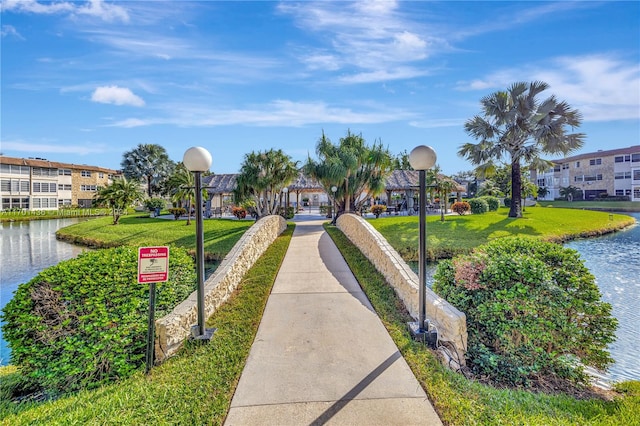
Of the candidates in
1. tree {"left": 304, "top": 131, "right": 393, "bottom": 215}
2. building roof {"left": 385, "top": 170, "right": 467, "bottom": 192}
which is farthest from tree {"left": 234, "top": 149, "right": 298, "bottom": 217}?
building roof {"left": 385, "top": 170, "right": 467, "bottom": 192}

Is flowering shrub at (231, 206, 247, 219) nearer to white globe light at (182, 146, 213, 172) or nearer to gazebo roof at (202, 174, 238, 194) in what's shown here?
gazebo roof at (202, 174, 238, 194)

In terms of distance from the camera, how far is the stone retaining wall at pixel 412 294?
4227mm

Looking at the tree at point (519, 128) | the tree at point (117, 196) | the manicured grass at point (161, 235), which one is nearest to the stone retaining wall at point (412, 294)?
the manicured grass at point (161, 235)

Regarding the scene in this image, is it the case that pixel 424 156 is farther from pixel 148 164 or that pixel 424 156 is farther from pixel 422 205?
pixel 148 164

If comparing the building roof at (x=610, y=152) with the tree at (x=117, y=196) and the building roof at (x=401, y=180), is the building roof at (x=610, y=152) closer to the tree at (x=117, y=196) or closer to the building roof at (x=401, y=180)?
the building roof at (x=401, y=180)

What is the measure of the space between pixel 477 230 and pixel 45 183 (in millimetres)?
54817

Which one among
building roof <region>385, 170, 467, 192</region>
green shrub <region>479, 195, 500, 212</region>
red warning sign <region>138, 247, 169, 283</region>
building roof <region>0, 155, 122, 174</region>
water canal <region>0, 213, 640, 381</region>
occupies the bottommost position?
water canal <region>0, 213, 640, 381</region>

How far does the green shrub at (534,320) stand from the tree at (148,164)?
5336 cm

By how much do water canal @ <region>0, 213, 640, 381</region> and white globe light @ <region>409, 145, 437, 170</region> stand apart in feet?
14.6

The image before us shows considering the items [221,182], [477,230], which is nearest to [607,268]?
[477,230]

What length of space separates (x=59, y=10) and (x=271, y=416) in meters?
9.94

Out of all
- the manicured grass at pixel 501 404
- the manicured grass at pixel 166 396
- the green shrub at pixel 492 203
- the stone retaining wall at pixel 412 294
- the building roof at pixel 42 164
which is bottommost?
the manicured grass at pixel 501 404

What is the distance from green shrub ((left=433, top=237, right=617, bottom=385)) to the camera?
4.05 m

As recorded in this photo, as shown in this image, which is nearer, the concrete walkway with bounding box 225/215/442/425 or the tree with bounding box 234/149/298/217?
the concrete walkway with bounding box 225/215/442/425
